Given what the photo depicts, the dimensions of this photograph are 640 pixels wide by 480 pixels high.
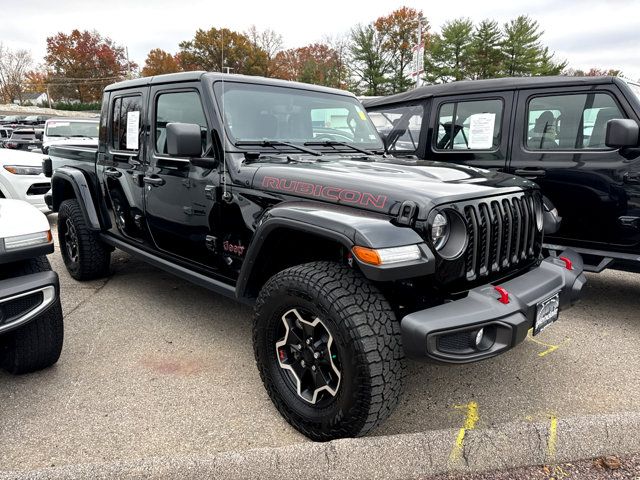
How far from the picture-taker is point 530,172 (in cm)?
419

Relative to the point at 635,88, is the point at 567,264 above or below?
below

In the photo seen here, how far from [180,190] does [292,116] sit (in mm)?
928

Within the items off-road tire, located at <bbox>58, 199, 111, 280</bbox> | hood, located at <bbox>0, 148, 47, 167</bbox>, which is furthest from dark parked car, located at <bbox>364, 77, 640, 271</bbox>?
hood, located at <bbox>0, 148, 47, 167</bbox>

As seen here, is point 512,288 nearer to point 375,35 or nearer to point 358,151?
point 358,151

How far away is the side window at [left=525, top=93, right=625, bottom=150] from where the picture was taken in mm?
3938

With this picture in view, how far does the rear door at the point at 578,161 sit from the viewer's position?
3.80 meters

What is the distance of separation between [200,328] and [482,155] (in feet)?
9.98

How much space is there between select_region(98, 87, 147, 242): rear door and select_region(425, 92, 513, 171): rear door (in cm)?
288

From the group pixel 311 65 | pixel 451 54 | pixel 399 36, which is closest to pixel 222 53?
pixel 311 65

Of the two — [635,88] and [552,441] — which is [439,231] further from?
[635,88]

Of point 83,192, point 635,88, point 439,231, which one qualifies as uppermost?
point 635,88

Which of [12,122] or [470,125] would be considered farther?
[12,122]

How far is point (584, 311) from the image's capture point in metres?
4.09

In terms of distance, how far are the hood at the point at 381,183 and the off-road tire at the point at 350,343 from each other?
37cm
